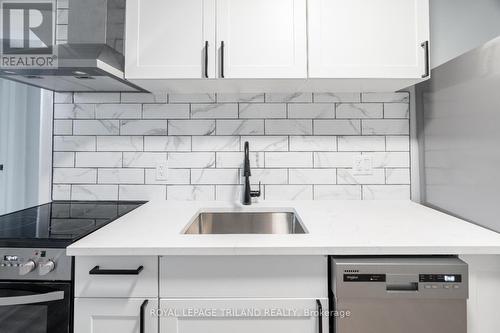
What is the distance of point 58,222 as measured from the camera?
118cm

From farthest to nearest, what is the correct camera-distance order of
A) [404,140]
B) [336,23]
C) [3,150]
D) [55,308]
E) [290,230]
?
[3,150]
[404,140]
[290,230]
[336,23]
[55,308]

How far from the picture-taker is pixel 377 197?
5.44ft

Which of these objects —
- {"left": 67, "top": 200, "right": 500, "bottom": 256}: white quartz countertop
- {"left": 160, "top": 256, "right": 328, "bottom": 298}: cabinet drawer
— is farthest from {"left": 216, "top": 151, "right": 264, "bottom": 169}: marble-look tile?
{"left": 160, "top": 256, "right": 328, "bottom": 298}: cabinet drawer

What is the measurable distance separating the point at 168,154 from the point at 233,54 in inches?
27.3

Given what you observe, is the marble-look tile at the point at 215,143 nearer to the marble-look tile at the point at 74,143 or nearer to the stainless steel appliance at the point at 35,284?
the marble-look tile at the point at 74,143

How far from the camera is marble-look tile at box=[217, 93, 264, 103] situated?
5.41ft

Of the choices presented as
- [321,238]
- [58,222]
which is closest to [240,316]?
[321,238]

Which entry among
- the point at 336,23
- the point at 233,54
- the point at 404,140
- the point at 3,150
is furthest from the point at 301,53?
the point at 3,150

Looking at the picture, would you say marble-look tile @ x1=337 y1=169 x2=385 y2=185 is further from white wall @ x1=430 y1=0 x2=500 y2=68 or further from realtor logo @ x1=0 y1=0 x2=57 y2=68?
realtor logo @ x1=0 y1=0 x2=57 y2=68

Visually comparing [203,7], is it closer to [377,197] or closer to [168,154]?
[168,154]

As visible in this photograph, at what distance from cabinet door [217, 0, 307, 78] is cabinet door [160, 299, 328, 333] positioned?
0.93 meters

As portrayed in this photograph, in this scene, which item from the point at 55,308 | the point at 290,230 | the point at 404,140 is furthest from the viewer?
the point at 404,140

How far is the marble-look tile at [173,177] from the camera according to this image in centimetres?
166

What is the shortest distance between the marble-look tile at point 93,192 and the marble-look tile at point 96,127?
31 centimetres
